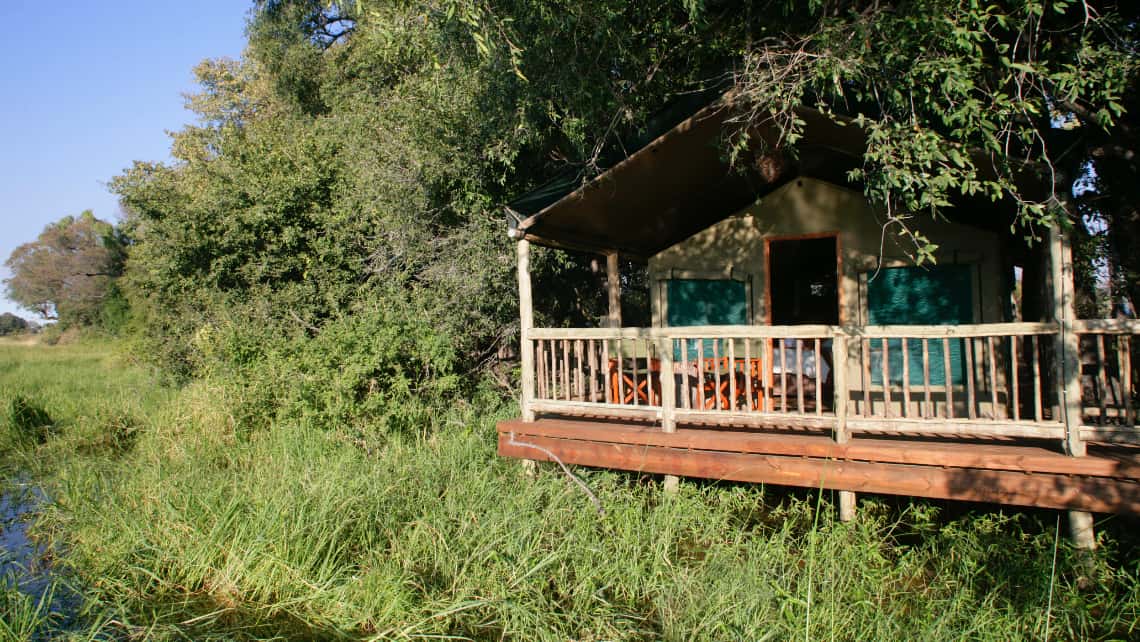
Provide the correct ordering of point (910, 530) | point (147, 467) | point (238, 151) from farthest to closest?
point (238, 151), point (147, 467), point (910, 530)

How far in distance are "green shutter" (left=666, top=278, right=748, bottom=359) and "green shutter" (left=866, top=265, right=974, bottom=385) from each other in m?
1.42

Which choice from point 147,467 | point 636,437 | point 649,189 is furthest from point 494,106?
point 147,467

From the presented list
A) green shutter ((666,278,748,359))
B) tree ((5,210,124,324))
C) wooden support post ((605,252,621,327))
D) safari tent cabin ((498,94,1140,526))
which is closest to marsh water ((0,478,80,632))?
safari tent cabin ((498,94,1140,526))

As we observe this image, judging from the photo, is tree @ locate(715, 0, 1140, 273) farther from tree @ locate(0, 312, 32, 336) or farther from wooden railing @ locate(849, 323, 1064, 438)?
tree @ locate(0, 312, 32, 336)

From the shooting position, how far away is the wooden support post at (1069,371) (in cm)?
422

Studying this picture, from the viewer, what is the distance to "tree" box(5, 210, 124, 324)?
33.5 m

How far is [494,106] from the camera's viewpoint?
7.94 metres

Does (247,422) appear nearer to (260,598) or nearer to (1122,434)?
(260,598)

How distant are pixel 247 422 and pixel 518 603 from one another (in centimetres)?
582

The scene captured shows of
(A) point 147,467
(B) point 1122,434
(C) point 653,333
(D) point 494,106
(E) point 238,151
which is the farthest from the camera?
(E) point 238,151

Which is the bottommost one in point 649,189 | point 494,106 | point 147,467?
point 147,467

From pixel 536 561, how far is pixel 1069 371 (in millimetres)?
3609

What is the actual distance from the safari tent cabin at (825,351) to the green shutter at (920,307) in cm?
2

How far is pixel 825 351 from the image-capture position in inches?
291
